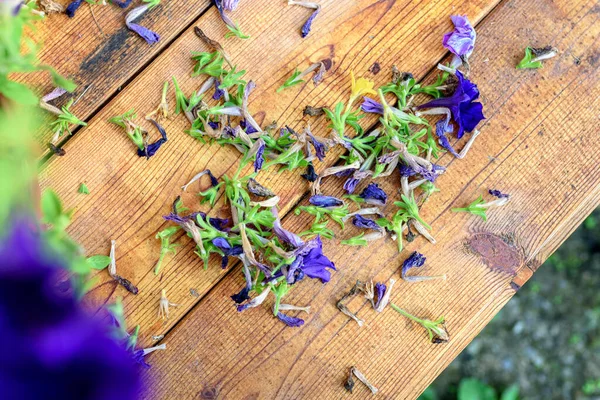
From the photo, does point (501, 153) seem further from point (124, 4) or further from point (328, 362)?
point (124, 4)

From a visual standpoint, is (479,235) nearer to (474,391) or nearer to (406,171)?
(406,171)

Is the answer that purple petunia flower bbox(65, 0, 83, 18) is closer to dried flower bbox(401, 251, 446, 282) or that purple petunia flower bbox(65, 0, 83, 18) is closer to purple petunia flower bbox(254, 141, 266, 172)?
purple petunia flower bbox(254, 141, 266, 172)

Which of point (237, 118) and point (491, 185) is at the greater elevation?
point (237, 118)

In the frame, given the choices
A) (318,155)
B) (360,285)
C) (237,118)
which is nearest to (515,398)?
(360,285)

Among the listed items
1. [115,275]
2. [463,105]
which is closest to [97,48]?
[115,275]

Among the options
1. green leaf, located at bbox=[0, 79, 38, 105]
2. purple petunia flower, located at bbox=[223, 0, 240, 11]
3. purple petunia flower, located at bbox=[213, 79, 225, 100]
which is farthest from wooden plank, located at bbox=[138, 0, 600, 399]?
green leaf, located at bbox=[0, 79, 38, 105]

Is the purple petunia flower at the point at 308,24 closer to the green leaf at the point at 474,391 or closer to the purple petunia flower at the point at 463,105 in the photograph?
the purple petunia flower at the point at 463,105
